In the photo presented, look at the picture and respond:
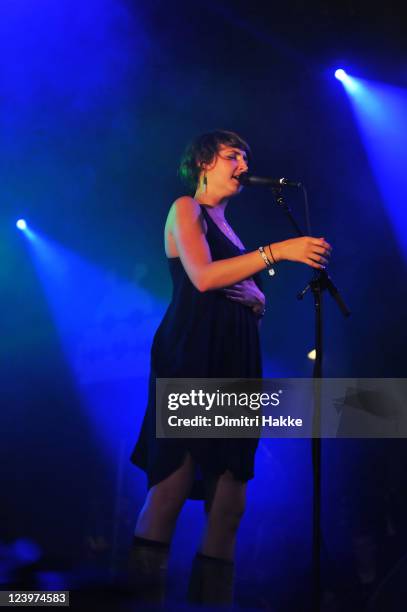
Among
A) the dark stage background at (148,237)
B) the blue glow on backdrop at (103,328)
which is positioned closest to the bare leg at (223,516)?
the dark stage background at (148,237)

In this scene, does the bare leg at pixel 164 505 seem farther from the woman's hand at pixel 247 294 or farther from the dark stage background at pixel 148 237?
the dark stage background at pixel 148 237

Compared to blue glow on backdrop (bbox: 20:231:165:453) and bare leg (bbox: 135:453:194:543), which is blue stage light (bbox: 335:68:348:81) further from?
bare leg (bbox: 135:453:194:543)

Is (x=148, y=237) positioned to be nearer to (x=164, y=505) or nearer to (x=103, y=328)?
(x=103, y=328)

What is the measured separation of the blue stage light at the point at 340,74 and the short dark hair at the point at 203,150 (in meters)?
1.18

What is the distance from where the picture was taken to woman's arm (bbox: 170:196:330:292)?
7.07ft

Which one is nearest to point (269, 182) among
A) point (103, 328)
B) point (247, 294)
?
point (247, 294)

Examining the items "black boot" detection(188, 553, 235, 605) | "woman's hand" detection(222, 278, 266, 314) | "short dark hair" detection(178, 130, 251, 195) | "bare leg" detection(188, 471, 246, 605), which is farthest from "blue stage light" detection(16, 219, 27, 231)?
"black boot" detection(188, 553, 235, 605)

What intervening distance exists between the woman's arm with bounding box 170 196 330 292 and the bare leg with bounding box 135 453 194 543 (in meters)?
0.62

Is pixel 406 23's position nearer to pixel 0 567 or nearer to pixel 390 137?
A: pixel 390 137

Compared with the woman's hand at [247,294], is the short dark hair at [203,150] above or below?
above

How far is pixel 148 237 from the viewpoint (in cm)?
340

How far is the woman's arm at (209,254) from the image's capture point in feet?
7.07

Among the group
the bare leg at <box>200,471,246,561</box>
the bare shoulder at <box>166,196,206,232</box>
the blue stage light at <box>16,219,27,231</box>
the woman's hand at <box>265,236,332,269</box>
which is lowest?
the bare leg at <box>200,471,246,561</box>

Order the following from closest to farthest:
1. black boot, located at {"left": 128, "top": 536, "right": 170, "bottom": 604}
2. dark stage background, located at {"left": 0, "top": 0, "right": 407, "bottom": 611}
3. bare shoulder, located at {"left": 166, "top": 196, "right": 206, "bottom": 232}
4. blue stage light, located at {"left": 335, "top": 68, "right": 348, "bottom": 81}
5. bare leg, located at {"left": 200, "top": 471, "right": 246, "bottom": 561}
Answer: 1. black boot, located at {"left": 128, "top": 536, "right": 170, "bottom": 604}
2. bare leg, located at {"left": 200, "top": 471, "right": 246, "bottom": 561}
3. bare shoulder, located at {"left": 166, "top": 196, "right": 206, "bottom": 232}
4. dark stage background, located at {"left": 0, "top": 0, "right": 407, "bottom": 611}
5. blue stage light, located at {"left": 335, "top": 68, "right": 348, "bottom": 81}
